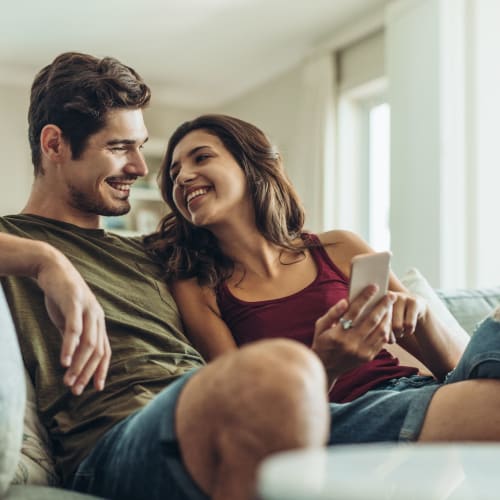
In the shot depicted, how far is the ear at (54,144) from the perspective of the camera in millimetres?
1840

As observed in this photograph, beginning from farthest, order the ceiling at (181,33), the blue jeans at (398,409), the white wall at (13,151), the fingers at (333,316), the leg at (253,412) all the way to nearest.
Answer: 1. the white wall at (13,151)
2. the ceiling at (181,33)
3. the fingers at (333,316)
4. the blue jeans at (398,409)
5. the leg at (253,412)

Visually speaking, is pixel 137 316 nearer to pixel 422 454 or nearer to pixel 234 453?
pixel 234 453

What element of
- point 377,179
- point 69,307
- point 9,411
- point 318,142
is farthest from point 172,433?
point 377,179

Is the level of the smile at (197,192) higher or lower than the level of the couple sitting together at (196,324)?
higher

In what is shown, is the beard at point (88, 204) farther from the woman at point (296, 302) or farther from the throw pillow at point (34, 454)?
the throw pillow at point (34, 454)

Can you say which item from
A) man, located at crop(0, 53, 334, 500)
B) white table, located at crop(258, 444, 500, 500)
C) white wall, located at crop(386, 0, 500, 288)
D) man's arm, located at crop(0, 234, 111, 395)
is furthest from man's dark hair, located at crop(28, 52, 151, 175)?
white wall, located at crop(386, 0, 500, 288)

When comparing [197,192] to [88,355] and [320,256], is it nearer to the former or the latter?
[320,256]

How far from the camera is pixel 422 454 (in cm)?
69

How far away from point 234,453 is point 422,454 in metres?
0.22

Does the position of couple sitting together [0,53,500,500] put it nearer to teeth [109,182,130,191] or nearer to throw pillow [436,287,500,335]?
teeth [109,182,130,191]

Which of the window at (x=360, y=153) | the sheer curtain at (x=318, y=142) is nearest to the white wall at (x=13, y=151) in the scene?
the sheer curtain at (x=318, y=142)

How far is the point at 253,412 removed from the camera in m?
0.82

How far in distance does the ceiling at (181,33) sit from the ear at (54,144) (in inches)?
136

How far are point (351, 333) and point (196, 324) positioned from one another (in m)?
0.42
